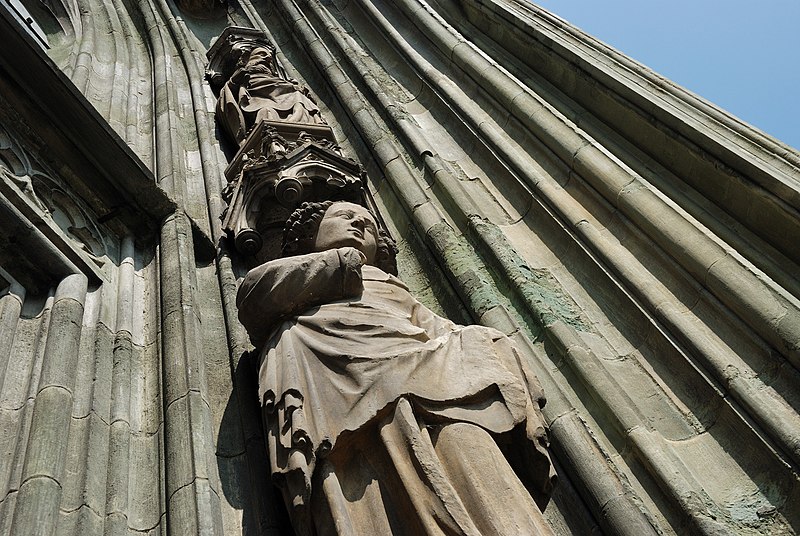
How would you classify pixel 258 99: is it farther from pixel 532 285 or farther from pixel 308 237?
pixel 532 285

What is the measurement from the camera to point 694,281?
4.36 m

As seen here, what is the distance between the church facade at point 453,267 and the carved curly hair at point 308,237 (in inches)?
13.1

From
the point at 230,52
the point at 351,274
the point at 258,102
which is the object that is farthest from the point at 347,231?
the point at 230,52

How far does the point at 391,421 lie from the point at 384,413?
45 millimetres

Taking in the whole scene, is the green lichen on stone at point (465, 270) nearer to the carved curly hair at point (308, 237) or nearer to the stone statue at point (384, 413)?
the carved curly hair at point (308, 237)

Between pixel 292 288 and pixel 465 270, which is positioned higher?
pixel 292 288

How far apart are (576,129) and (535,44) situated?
1039 millimetres

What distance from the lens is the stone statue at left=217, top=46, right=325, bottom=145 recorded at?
685 cm

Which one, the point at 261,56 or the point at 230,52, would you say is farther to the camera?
the point at 230,52

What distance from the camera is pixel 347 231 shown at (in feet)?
14.3

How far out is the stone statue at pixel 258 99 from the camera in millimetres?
6848

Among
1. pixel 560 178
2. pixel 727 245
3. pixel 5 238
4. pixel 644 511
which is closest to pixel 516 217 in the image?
pixel 560 178

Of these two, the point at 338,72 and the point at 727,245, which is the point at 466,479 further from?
the point at 338,72

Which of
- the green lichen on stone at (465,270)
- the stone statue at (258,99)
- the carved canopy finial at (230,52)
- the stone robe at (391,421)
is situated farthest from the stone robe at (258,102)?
the stone robe at (391,421)
